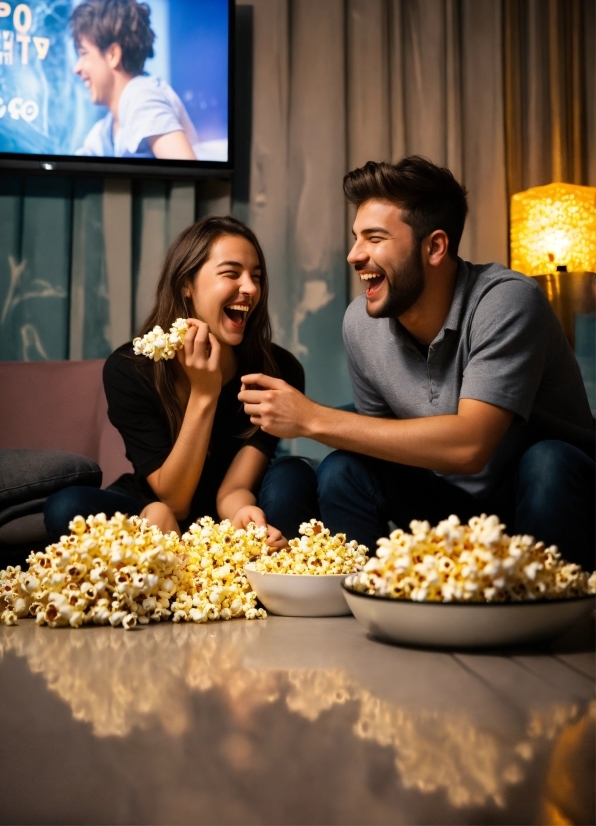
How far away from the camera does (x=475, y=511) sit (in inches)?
70.6

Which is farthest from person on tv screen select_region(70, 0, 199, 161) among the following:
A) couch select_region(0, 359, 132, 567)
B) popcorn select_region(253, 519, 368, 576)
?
popcorn select_region(253, 519, 368, 576)

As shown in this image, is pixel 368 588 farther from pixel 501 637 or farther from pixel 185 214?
pixel 185 214

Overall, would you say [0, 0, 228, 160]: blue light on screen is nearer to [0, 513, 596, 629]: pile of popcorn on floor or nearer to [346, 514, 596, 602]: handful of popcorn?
[0, 513, 596, 629]: pile of popcorn on floor

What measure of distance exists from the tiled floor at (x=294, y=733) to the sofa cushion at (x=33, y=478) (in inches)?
32.9

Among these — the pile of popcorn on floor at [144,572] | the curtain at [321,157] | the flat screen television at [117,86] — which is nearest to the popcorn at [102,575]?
the pile of popcorn on floor at [144,572]

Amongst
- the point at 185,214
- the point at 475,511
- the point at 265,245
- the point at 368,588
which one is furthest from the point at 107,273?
the point at 368,588

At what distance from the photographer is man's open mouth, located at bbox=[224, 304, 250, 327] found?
202cm

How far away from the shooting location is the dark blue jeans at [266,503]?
1715mm

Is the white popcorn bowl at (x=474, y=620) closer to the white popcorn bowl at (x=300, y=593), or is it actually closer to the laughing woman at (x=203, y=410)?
the white popcorn bowl at (x=300, y=593)

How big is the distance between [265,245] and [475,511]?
1719 mm

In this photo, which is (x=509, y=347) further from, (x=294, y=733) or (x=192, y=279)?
(x=294, y=733)

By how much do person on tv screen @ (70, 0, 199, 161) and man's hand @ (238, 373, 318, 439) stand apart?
1661 millimetres

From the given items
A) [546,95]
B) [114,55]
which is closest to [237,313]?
[114,55]

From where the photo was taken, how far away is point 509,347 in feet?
5.19
